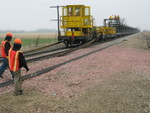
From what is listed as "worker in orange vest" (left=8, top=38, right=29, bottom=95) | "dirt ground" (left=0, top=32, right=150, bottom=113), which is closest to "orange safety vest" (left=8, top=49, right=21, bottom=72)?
"worker in orange vest" (left=8, top=38, right=29, bottom=95)

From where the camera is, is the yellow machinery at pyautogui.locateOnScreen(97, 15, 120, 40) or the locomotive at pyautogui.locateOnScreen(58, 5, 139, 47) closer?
the locomotive at pyautogui.locateOnScreen(58, 5, 139, 47)

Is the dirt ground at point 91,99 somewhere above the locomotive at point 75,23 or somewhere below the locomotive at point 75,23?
Result: below

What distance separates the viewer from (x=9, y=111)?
4.52 metres

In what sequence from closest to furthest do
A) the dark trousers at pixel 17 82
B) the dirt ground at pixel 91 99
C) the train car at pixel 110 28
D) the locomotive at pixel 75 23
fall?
the dirt ground at pixel 91 99 < the dark trousers at pixel 17 82 < the locomotive at pixel 75 23 < the train car at pixel 110 28

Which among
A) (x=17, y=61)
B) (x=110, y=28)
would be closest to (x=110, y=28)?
(x=110, y=28)

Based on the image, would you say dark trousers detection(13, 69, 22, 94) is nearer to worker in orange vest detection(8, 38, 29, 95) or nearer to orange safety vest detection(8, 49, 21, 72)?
worker in orange vest detection(8, 38, 29, 95)

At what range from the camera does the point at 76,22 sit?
59.4ft

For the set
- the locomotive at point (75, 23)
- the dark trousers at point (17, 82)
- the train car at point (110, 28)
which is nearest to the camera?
the dark trousers at point (17, 82)

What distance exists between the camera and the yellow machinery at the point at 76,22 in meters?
17.9

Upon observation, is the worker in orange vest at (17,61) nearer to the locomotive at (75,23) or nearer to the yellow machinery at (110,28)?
the locomotive at (75,23)

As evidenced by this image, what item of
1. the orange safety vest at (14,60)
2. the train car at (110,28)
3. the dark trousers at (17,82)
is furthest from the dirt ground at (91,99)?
the train car at (110,28)

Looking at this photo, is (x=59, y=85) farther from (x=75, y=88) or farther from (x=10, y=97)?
(x=10, y=97)

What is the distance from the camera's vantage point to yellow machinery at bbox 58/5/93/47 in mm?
17859

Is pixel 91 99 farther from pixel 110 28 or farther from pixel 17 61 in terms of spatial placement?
pixel 110 28
